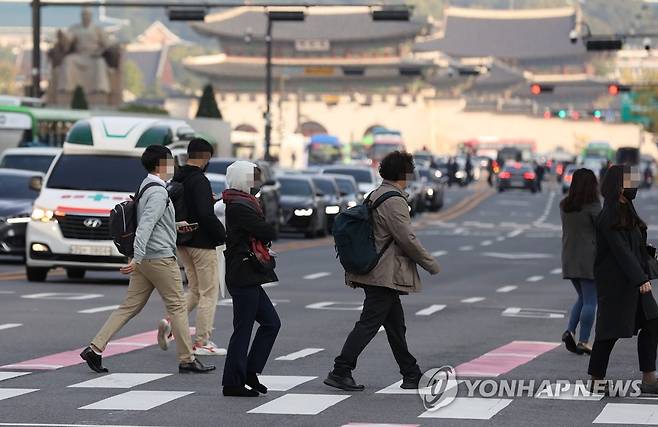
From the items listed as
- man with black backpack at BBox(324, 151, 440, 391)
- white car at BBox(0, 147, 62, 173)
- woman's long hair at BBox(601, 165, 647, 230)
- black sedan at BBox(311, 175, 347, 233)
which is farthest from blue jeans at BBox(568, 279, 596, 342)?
black sedan at BBox(311, 175, 347, 233)

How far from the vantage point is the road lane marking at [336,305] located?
22250 millimetres

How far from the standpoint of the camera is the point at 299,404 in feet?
41.5

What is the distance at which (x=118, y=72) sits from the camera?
103625 mm

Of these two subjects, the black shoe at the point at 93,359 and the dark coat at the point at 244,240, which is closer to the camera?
the dark coat at the point at 244,240

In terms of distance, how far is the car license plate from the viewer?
25.0 metres

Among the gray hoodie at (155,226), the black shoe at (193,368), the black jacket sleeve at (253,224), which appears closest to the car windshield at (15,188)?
the gray hoodie at (155,226)

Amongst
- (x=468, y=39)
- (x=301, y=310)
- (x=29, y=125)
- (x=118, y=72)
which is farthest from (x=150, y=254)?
(x=468, y=39)

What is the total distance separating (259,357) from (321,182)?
35645 mm

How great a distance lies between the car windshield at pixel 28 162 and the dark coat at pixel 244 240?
24822 mm

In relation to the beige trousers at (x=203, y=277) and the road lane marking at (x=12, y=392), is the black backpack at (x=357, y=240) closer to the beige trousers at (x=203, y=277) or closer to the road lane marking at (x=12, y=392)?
the road lane marking at (x=12, y=392)

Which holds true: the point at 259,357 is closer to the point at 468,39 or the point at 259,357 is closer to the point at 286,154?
the point at 286,154

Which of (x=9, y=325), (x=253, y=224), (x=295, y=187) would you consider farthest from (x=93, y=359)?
(x=295, y=187)

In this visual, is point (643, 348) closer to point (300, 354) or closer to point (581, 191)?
point (581, 191)

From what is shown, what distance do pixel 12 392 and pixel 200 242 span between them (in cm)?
276
